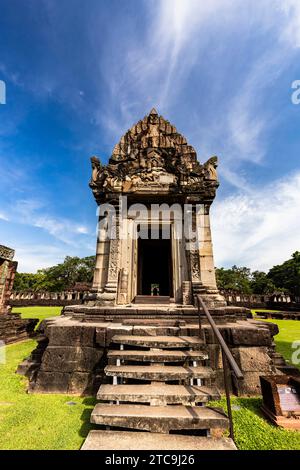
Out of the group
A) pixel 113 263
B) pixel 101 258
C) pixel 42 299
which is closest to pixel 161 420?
pixel 113 263

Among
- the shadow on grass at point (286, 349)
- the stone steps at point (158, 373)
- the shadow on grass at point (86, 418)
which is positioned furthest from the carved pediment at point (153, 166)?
the shadow on grass at point (286, 349)

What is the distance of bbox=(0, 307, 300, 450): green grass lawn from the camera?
2424mm

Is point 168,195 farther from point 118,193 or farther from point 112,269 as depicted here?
point 112,269

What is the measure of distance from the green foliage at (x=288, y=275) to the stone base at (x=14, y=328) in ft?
145

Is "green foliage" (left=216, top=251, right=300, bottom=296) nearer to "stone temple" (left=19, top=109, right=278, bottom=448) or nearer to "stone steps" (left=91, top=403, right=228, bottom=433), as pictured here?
"stone temple" (left=19, top=109, right=278, bottom=448)

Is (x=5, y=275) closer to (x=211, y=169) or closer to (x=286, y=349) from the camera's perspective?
(x=211, y=169)

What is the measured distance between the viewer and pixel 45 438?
252 centimetres

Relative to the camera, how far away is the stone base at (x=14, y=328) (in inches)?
315

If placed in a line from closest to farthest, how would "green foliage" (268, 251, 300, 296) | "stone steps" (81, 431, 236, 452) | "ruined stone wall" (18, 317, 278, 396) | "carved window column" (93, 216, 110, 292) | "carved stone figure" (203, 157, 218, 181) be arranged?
"stone steps" (81, 431, 236, 452), "ruined stone wall" (18, 317, 278, 396), "carved window column" (93, 216, 110, 292), "carved stone figure" (203, 157, 218, 181), "green foliage" (268, 251, 300, 296)

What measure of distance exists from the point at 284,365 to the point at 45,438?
4502 millimetres

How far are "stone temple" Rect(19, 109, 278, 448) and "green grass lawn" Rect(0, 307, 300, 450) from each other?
1.02 feet

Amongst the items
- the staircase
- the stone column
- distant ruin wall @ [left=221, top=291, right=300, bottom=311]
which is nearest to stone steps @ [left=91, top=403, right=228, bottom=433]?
the staircase
